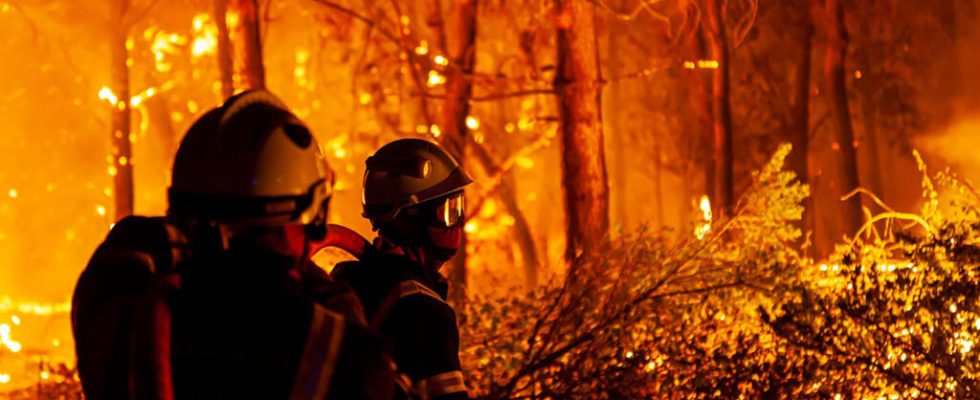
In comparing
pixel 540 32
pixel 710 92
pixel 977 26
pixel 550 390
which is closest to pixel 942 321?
pixel 550 390

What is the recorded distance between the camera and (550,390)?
6.92 m

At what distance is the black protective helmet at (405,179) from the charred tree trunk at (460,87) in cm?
1079

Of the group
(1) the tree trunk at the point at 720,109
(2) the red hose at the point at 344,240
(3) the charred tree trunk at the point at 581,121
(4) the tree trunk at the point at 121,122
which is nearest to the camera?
(2) the red hose at the point at 344,240

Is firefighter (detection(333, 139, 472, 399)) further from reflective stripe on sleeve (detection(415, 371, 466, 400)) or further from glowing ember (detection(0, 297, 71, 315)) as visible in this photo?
glowing ember (detection(0, 297, 71, 315))

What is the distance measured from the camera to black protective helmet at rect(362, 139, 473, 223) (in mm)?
4609

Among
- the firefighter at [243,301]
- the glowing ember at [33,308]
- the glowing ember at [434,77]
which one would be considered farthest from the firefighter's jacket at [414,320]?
the glowing ember at [33,308]

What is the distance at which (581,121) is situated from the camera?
11891mm

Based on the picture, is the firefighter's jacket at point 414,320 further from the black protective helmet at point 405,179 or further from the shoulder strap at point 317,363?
the shoulder strap at point 317,363

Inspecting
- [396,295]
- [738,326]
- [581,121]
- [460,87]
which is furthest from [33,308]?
[396,295]

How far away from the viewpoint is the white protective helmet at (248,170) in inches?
129

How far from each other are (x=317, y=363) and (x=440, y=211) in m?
1.56

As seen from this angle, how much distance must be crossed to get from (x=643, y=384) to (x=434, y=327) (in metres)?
3.19

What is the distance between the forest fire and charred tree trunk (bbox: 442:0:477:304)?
0.15 ft

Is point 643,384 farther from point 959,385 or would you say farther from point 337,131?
point 337,131
